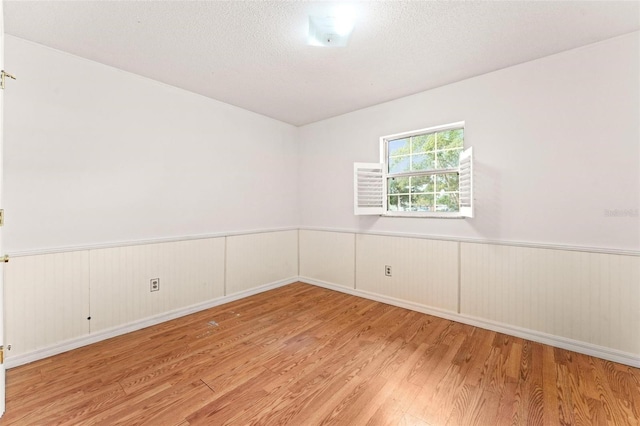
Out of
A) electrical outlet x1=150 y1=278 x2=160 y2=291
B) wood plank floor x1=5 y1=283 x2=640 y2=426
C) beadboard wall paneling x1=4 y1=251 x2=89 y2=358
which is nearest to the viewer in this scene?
wood plank floor x1=5 y1=283 x2=640 y2=426

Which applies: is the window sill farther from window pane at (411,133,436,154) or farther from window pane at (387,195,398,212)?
window pane at (411,133,436,154)

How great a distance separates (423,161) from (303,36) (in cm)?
190

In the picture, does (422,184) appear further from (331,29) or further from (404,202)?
(331,29)

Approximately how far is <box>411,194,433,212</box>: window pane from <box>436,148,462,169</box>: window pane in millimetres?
365

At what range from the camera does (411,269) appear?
124 inches

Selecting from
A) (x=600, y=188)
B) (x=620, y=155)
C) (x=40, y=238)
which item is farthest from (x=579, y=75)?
(x=40, y=238)

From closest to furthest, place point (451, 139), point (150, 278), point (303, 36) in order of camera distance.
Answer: point (303, 36) → point (150, 278) → point (451, 139)

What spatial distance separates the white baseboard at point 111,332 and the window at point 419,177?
6.62ft

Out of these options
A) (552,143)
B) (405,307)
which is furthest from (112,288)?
(552,143)

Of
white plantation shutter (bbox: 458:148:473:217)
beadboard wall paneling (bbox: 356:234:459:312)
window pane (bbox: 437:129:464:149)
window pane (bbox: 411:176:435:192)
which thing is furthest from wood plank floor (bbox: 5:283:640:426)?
window pane (bbox: 437:129:464:149)

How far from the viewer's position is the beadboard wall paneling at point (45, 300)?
2.03 meters

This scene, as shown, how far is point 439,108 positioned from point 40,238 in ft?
12.7

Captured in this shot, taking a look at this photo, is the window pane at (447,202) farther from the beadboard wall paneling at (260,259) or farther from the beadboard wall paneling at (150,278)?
the beadboard wall paneling at (150,278)

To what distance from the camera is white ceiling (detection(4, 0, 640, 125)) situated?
1.78 metres
